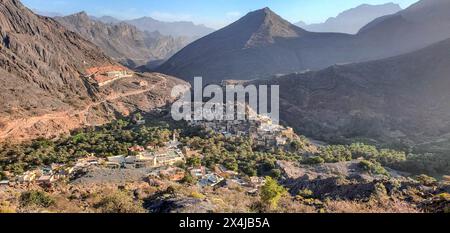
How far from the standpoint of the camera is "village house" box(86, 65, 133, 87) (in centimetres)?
6150

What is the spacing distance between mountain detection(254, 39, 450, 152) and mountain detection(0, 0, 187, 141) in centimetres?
2330

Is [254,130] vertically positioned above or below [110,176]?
above

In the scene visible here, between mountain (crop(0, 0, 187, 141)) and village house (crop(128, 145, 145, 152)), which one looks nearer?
village house (crop(128, 145, 145, 152))

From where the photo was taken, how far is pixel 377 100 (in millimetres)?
66062

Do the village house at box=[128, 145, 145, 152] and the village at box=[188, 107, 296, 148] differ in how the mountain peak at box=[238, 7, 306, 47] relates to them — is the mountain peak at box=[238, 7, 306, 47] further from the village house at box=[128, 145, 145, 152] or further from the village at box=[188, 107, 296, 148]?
the village house at box=[128, 145, 145, 152]

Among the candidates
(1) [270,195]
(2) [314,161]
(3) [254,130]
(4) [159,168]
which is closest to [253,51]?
(3) [254,130]

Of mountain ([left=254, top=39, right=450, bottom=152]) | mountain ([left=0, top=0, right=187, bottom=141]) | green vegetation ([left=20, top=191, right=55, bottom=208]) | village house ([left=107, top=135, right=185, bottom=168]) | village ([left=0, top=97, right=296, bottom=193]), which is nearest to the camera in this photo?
green vegetation ([left=20, top=191, right=55, bottom=208])

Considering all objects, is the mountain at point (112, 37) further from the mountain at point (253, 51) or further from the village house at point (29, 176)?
the village house at point (29, 176)

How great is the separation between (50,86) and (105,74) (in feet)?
45.4

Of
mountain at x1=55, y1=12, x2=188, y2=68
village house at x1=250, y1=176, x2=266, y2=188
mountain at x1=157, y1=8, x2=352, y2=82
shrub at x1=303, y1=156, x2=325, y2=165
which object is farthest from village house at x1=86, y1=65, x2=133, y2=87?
mountain at x1=55, y1=12, x2=188, y2=68

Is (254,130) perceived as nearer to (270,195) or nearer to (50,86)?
(50,86)
